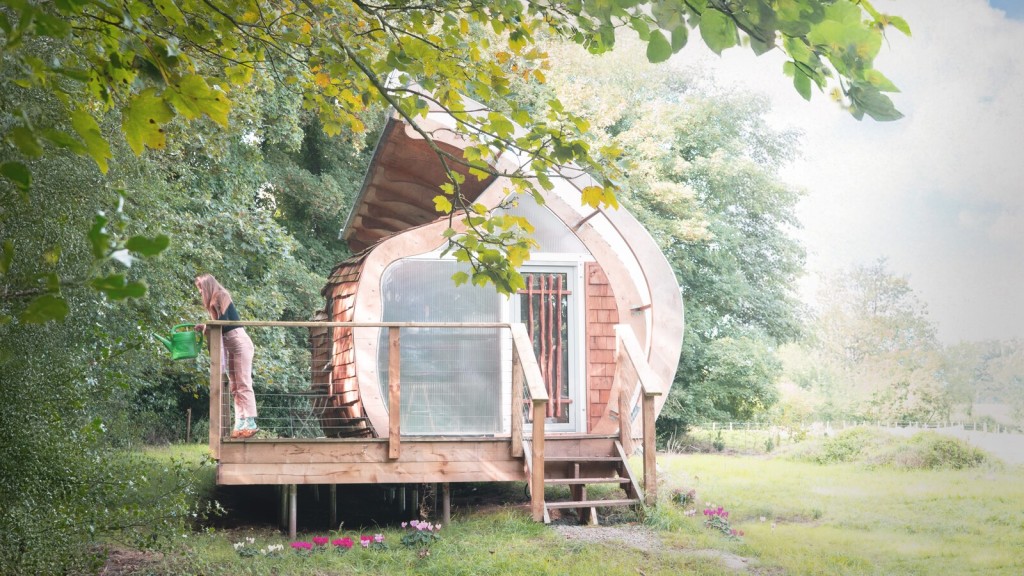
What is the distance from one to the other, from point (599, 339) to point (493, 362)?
107 centimetres

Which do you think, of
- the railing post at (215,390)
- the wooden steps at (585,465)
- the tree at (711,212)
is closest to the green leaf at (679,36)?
the railing post at (215,390)

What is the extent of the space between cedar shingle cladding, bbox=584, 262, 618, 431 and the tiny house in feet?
0.03

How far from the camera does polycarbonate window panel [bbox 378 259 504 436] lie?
7.12 meters

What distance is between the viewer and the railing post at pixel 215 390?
5941 mm

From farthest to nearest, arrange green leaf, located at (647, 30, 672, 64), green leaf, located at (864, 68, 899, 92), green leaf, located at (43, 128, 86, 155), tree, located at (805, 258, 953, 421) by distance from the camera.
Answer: tree, located at (805, 258, 953, 421) < green leaf, located at (647, 30, 672, 64) < green leaf, located at (864, 68, 899, 92) < green leaf, located at (43, 128, 86, 155)

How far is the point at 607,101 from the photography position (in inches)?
651

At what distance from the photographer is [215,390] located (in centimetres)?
594

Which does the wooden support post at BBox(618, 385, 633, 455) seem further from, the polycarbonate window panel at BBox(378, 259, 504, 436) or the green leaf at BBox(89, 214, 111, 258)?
the green leaf at BBox(89, 214, 111, 258)

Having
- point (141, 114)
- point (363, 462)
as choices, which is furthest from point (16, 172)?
point (363, 462)

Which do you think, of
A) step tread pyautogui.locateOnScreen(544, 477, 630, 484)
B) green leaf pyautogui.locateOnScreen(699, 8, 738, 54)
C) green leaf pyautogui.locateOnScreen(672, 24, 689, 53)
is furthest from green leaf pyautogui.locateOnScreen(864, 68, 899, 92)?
step tread pyautogui.locateOnScreen(544, 477, 630, 484)

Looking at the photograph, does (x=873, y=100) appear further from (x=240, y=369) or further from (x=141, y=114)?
(x=240, y=369)

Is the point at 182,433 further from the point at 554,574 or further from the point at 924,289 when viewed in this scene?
the point at 924,289

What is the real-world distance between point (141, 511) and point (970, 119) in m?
13.7

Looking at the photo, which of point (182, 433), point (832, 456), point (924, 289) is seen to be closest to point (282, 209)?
point (182, 433)
